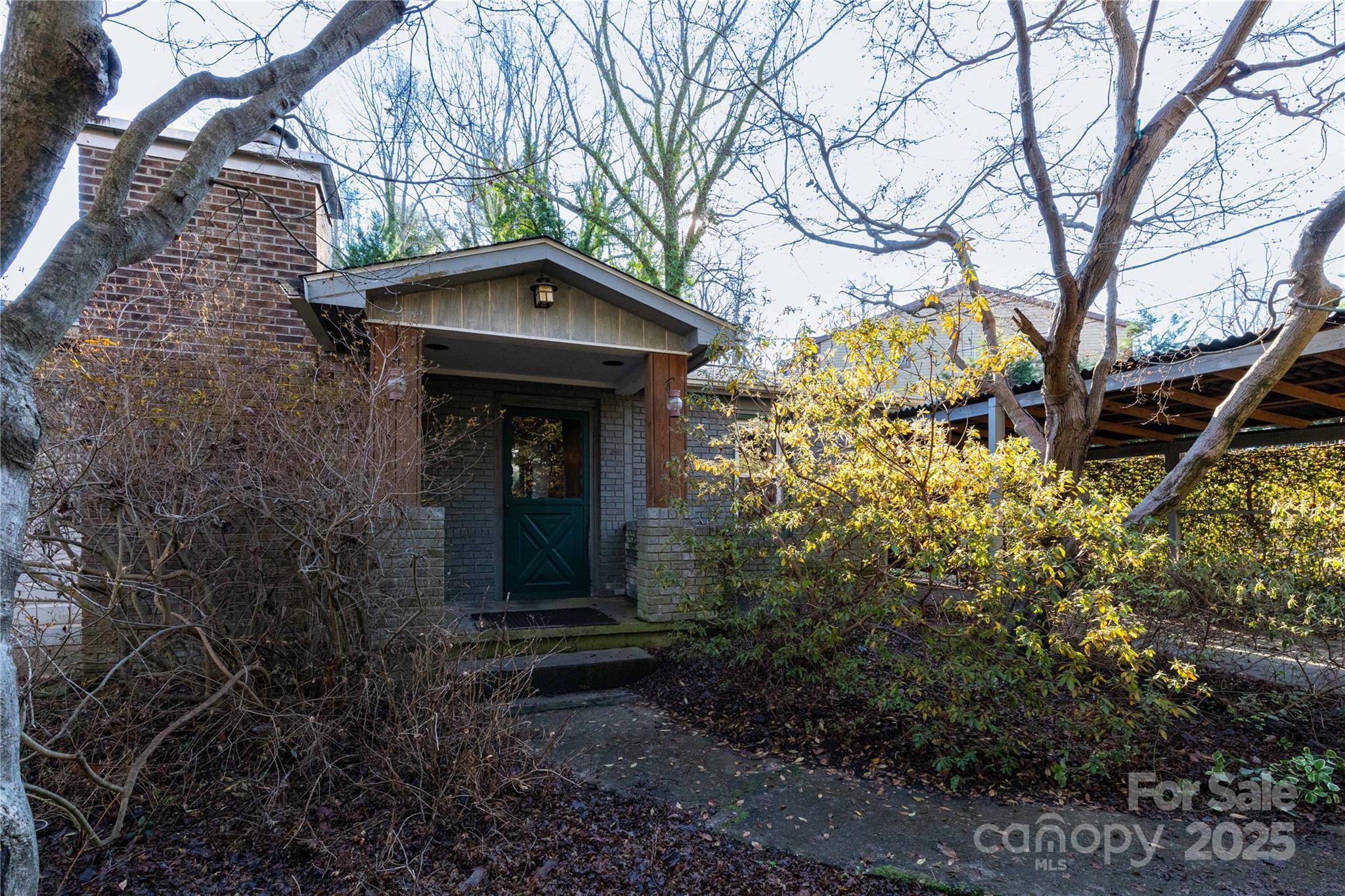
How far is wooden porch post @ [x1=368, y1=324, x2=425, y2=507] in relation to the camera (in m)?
5.03

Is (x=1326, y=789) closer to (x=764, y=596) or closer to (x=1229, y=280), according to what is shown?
(x=764, y=596)

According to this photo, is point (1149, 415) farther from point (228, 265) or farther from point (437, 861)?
point (228, 265)

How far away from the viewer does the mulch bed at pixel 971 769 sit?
3939 millimetres

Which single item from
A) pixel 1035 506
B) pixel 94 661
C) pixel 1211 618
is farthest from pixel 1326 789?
pixel 94 661

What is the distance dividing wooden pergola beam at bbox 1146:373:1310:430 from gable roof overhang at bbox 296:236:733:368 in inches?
164

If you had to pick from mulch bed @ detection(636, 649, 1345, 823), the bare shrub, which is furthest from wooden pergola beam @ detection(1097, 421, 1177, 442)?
the bare shrub

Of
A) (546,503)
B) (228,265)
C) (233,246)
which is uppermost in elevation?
(233,246)

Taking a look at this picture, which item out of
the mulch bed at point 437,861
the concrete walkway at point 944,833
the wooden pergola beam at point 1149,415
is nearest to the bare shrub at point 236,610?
the mulch bed at point 437,861

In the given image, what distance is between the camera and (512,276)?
629cm

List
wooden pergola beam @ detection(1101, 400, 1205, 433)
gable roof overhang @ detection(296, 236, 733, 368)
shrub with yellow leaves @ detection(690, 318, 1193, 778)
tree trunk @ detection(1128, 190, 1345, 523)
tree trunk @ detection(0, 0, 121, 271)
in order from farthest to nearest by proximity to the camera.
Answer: wooden pergola beam @ detection(1101, 400, 1205, 433) < gable roof overhang @ detection(296, 236, 733, 368) < tree trunk @ detection(1128, 190, 1345, 523) < shrub with yellow leaves @ detection(690, 318, 1193, 778) < tree trunk @ detection(0, 0, 121, 271)

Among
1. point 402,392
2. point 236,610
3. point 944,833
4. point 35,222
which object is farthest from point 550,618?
point 35,222

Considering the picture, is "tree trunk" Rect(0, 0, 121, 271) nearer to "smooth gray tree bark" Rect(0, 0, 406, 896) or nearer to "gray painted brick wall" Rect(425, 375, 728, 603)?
"smooth gray tree bark" Rect(0, 0, 406, 896)

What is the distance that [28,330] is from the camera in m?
1.83

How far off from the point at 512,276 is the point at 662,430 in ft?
6.36
